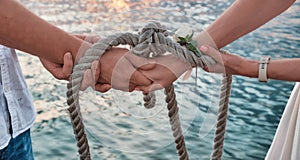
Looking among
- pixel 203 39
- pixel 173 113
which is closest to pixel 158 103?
pixel 173 113

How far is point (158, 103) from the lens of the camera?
842 millimetres

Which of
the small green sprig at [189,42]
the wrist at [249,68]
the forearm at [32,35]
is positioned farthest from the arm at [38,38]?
the wrist at [249,68]

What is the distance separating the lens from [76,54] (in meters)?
0.85

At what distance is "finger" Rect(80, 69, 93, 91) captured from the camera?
755mm

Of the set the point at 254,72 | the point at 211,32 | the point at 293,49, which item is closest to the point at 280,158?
the point at 254,72

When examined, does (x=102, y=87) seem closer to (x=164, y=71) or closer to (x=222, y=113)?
(x=164, y=71)

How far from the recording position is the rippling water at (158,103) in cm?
80

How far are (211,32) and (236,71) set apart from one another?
0.32 feet

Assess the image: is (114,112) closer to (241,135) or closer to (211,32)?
(211,32)

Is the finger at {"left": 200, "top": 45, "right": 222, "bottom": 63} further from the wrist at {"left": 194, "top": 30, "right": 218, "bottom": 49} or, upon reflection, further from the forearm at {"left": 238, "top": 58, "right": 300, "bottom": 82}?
the forearm at {"left": 238, "top": 58, "right": 300, "bottom": 82}

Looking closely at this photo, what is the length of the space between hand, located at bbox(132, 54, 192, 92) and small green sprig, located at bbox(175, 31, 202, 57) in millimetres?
28

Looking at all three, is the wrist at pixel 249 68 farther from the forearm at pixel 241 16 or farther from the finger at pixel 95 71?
the finger at pixel 95 71

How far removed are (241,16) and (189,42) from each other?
0.20m

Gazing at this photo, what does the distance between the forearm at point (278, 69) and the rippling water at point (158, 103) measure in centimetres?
12
